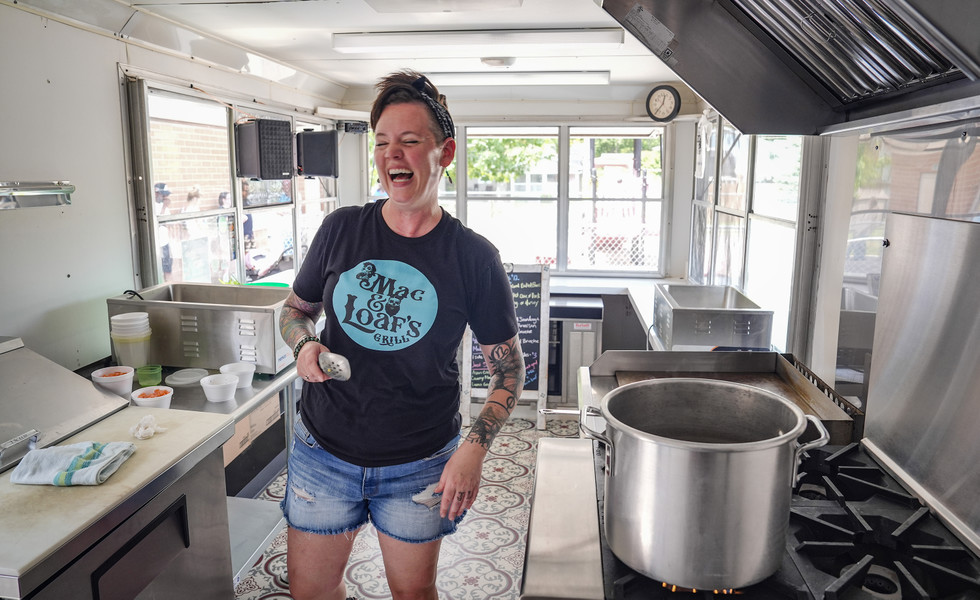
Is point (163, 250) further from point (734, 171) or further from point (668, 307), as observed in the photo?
point (734, 171)

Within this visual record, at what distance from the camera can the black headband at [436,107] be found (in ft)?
4.72

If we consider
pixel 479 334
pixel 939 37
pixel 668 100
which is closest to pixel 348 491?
pixel 479 334

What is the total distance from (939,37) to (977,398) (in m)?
0.62

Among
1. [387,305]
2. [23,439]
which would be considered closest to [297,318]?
→ [387,305]

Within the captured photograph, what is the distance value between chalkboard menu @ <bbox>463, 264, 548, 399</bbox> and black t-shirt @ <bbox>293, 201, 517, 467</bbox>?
9.14ft

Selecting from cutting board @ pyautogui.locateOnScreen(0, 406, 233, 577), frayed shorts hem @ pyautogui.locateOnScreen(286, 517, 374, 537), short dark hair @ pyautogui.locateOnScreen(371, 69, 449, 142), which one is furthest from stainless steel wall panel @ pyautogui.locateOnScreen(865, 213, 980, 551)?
cutting board @ pyautogui.locateOnScreen(0, 406, 233, 577)

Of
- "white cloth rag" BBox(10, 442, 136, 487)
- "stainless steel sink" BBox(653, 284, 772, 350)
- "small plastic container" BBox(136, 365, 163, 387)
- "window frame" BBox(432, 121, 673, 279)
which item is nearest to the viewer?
"white cloth rag" BBox(10, 442, 136, 487)

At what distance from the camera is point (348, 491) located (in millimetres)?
1433

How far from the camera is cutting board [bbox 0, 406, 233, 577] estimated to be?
128 cm

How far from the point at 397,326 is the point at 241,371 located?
1.39 metres

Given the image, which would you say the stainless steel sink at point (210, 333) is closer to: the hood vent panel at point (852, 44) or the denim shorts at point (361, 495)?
the denim shorts at point (361, 495)

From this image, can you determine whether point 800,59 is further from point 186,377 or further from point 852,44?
point 186,377

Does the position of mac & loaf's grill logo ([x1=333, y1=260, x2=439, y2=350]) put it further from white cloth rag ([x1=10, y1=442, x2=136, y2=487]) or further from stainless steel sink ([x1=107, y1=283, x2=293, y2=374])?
stainless steel sink ([x1=107, y1=283, x2=293, y2=374])

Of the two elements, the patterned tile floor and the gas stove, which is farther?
the patterned tile floor
